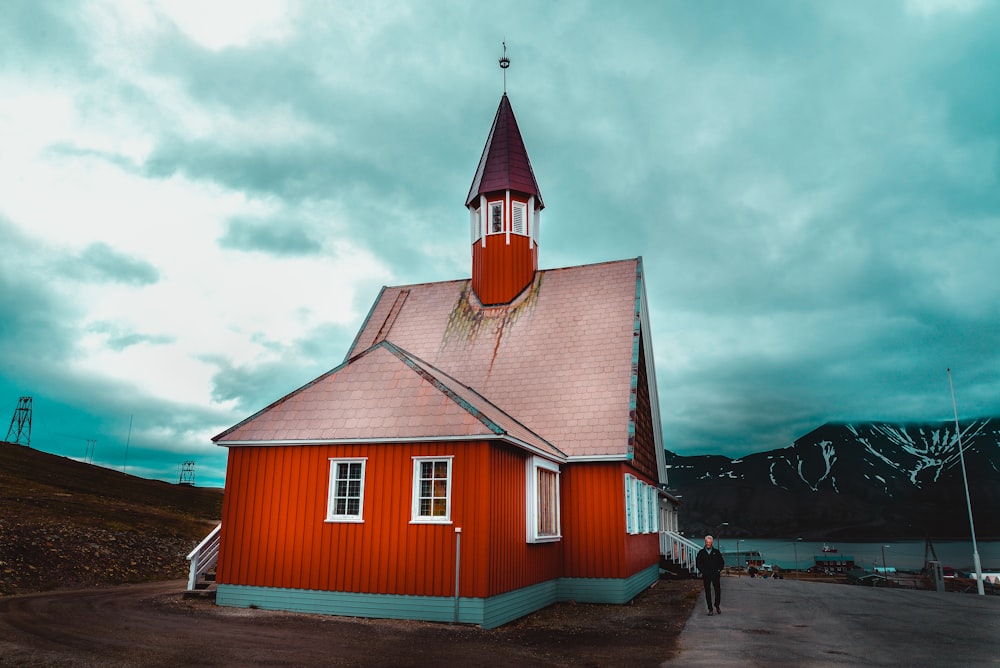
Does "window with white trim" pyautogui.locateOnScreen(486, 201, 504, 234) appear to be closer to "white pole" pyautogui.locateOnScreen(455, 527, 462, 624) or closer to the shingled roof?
the shingled roof

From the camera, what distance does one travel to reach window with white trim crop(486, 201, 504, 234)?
23266 mm

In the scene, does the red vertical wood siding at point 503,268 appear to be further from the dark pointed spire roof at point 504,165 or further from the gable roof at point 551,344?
the dark pointed spire roof at point 504,165

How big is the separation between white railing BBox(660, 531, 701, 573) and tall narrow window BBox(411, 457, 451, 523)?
40.4 ft

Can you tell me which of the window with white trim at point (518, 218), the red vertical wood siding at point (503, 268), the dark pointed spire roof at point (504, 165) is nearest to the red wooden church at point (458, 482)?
the red vertical wood siding at point (503, 268)

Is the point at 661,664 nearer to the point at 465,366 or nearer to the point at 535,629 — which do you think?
the point at 535,629

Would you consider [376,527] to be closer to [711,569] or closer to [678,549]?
[711,569]

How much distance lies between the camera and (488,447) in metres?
12.7

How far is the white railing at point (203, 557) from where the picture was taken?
15078 millimetres

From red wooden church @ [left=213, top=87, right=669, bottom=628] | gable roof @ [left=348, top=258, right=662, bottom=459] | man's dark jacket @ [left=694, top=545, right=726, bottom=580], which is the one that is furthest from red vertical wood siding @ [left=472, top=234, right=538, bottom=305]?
man's dark jacket @ [left=694, top=545, right=726, bottom=580]

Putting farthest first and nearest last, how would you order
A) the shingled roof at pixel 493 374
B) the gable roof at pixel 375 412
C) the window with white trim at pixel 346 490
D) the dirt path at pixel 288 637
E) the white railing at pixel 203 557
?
the white railing at pixel 203 557
the shingled roof at pixel 493 374
the window with white trim at pixel 346 490
the gable roof at pixel 375 412
the dirt path at pixel 288 637

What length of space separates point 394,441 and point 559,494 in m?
5.51

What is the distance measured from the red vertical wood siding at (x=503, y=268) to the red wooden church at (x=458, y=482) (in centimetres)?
203

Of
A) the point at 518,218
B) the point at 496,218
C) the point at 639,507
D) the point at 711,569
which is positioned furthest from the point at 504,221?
the point at 711,569

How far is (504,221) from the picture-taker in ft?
75.8
